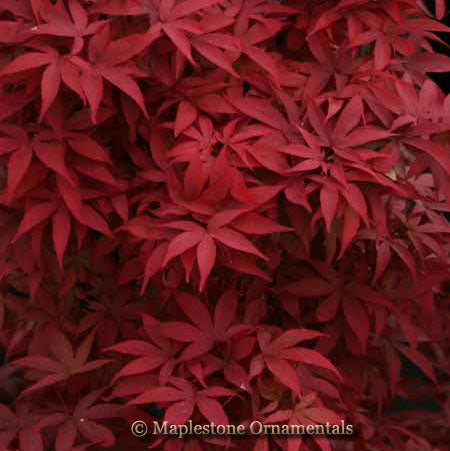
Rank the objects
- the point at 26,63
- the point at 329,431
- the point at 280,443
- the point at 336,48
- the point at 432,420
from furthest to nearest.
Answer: the point at 432,420
the point at 336,48
the point at 329,431
the point at 280,443
the point at 26,63

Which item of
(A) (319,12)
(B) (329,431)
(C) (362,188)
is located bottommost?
(B) (329,431)

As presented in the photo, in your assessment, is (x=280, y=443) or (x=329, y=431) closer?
(x=280, y=443)

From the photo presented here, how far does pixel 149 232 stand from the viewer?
6.02ft

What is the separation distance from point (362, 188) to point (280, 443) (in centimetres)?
55

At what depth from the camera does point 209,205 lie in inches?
71.9

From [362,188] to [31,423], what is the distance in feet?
3.02

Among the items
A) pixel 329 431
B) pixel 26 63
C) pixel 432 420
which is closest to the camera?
pixel 26 63

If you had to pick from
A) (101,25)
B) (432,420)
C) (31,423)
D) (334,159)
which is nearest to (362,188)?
(334,159)

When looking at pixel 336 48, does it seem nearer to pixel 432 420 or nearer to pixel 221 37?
pixel 221 37

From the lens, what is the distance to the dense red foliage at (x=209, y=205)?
1.83 m

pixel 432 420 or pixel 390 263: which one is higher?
pixel 390 263

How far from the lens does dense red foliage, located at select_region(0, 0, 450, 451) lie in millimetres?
1832

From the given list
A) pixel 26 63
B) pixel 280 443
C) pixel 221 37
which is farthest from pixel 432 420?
pixel 26 63

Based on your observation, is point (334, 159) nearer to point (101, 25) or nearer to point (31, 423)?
point (101, 25)
